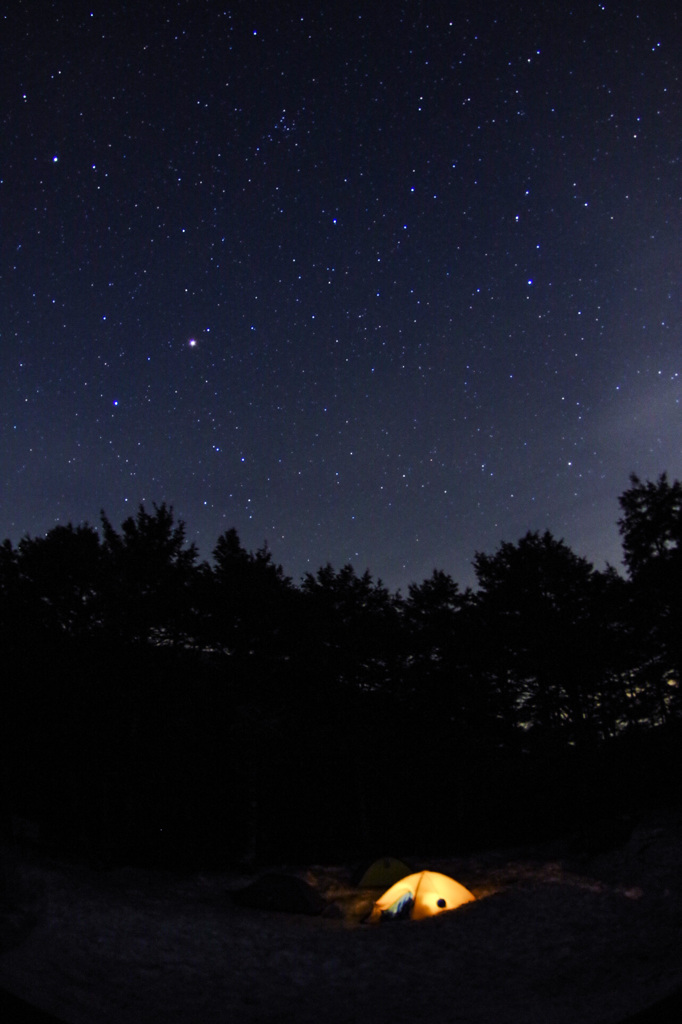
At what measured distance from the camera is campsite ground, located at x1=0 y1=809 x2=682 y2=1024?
6.53 m

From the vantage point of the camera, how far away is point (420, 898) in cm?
1341

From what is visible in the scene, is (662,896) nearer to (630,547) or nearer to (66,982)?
(66,982)

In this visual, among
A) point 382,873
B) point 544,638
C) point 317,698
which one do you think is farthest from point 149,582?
point 544,638

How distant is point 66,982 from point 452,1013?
15.4ft

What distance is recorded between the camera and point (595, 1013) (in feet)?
18.9

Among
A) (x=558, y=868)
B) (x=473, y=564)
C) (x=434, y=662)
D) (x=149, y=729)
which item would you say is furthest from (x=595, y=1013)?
(x=473, y=564)

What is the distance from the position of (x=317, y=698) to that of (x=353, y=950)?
13218 millimetres

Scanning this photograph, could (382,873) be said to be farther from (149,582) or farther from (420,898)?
(149,582)

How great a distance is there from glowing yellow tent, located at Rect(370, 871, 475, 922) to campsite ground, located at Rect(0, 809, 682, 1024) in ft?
1.93

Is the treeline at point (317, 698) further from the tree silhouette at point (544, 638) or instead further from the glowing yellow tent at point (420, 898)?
the glowing yellow tent at point (420, 898)

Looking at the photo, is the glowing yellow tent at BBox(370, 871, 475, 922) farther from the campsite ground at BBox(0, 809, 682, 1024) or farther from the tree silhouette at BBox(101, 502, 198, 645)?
the tree silhouette at BBox(101, 502, 198, 645)

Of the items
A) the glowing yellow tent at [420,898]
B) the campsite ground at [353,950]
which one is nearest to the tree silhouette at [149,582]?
the campsite ground at [353,950]

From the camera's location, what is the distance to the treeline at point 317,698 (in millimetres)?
19031

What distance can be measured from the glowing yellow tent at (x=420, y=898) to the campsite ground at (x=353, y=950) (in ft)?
1.93
